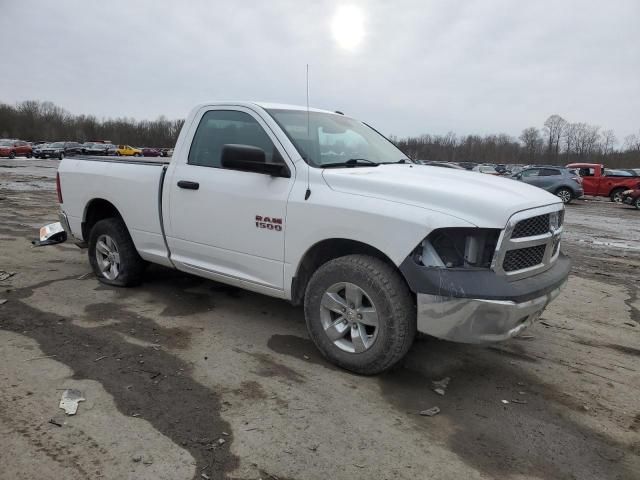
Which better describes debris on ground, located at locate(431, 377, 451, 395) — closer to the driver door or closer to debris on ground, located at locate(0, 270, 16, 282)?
the driver door

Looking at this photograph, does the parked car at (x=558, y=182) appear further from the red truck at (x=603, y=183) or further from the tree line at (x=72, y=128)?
the tree line at (x=72, y=128)

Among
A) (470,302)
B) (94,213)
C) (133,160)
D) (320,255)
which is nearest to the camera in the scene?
(470,302)

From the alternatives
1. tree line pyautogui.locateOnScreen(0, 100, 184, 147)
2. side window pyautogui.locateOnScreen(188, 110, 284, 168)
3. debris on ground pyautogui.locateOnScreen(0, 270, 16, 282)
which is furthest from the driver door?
tree line pyautogui.locateOnScreen(0, 100, 184, 147)

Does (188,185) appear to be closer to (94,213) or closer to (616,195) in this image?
(94,213)

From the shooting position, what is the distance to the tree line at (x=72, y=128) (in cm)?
8006

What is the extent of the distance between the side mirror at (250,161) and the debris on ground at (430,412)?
1952 millimetres

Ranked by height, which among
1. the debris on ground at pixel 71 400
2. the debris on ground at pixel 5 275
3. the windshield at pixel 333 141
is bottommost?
the debris on ground at pixel 71 400

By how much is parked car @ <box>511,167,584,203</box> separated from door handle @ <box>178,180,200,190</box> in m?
19.3

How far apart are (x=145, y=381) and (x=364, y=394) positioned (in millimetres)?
1515

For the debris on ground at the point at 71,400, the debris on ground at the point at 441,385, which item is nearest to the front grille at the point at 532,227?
the debris on ground at the point at 441,385

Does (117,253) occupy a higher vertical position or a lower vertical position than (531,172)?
lower

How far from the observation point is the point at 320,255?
12.3 feet

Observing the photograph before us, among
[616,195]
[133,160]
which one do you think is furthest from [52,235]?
[616,195]

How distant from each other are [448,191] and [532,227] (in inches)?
25.0
